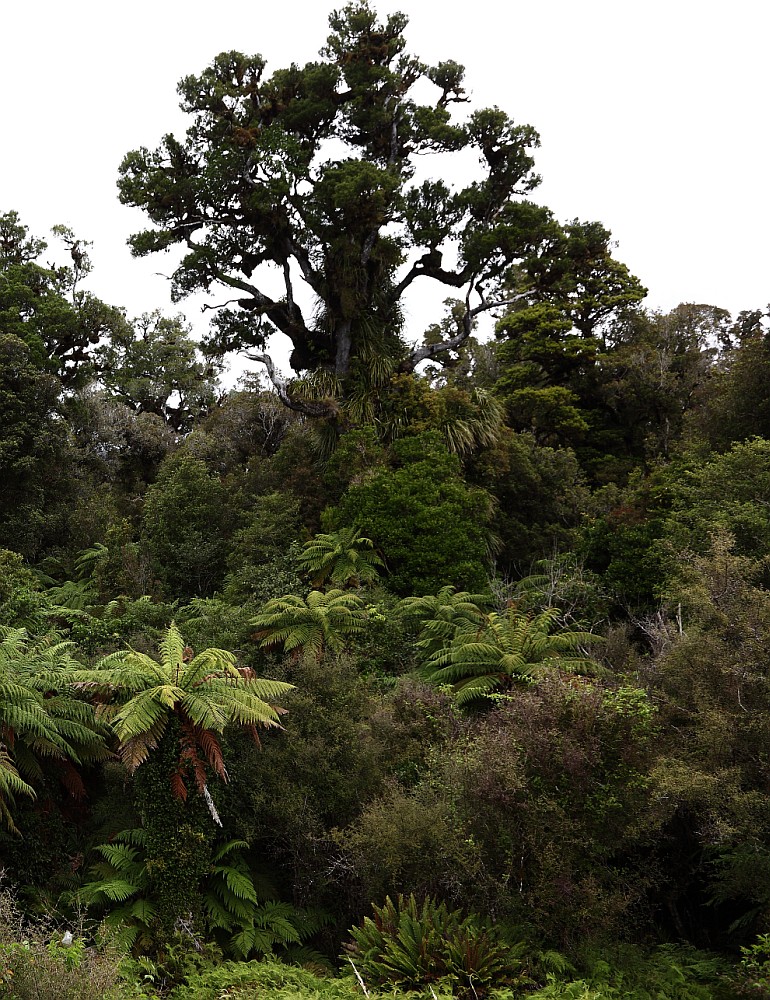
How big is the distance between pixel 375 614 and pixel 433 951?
6324 mm

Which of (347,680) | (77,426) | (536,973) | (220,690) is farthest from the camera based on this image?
(77,426)

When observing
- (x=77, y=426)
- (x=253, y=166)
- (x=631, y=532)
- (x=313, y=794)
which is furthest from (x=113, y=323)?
(x=313, y=794)

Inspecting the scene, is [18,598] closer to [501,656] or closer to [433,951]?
[501,656]

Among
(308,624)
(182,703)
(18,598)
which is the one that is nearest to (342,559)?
(308,624)

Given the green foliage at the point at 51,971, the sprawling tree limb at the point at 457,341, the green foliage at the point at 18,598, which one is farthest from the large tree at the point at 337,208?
the green foliage at the point at 51,971

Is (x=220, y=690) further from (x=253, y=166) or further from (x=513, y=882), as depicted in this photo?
(x=253, y=166)

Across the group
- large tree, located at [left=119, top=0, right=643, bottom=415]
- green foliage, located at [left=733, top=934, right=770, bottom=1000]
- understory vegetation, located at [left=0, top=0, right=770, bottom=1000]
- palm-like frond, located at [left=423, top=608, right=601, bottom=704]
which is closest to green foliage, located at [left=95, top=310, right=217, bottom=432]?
understory vegetation, located at [left=0, top=0, right=770, bottom=1000]

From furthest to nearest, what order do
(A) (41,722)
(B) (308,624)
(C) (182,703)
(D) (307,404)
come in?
1. (D) (307,404)
2. (B) (308,624)
3. (A) (41,722)
4. (C) (182,703)

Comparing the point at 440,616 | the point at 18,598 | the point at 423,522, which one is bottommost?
the point at 440,616

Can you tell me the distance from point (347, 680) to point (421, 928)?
3378mm

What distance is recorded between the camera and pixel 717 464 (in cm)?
1304

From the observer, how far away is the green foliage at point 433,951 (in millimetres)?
6043

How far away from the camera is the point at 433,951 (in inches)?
247

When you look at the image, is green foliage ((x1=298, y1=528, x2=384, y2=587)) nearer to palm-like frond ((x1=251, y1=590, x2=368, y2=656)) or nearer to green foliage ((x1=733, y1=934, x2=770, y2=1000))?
palm-like frond ((x1=251, y1=590, x2=368, y2=656))
